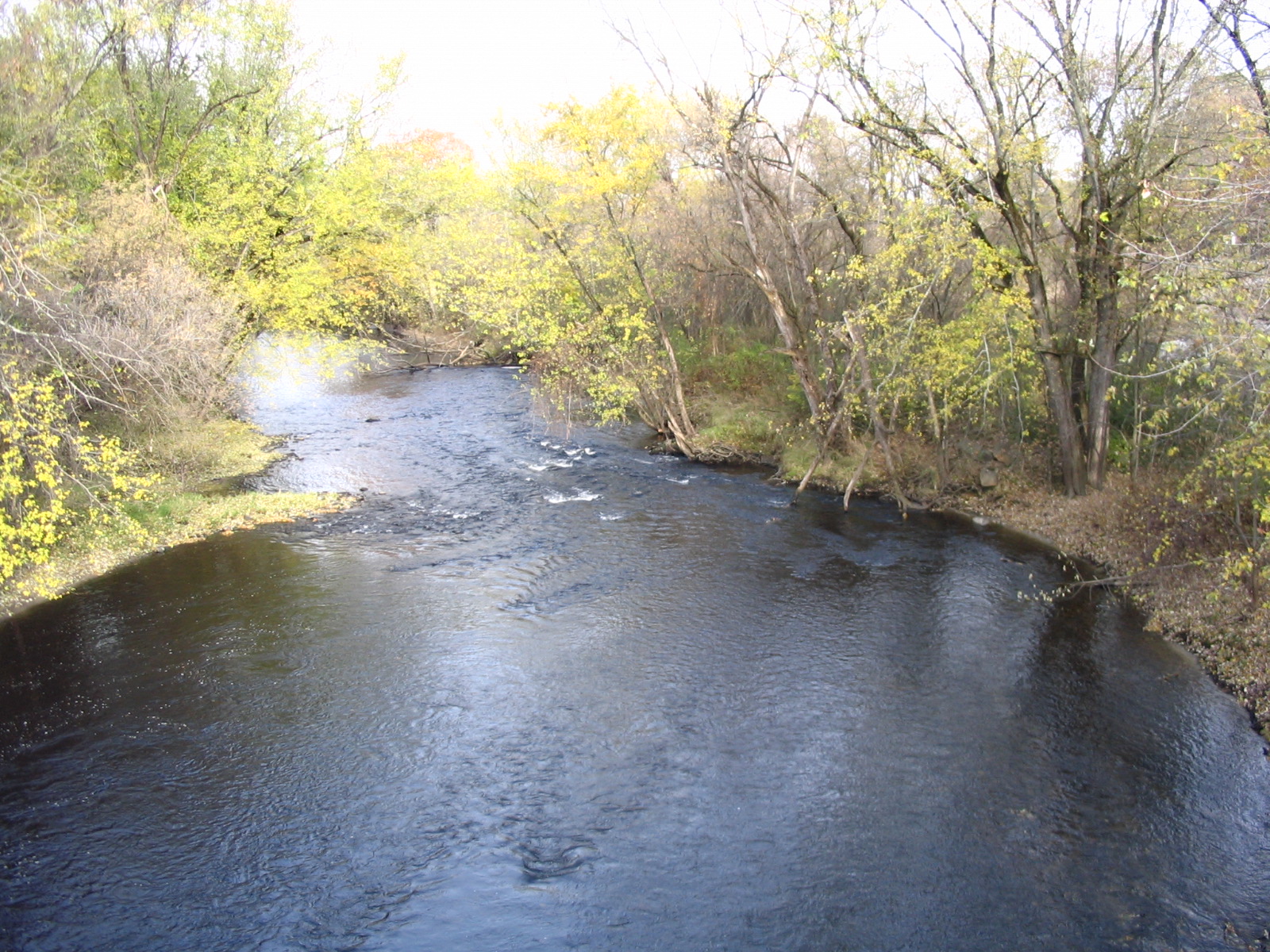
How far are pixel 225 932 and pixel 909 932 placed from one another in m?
6.45

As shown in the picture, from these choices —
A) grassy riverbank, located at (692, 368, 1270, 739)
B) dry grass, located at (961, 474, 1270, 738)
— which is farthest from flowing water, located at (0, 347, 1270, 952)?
grassy riverbank, located at (692, 368, 1270, 739)

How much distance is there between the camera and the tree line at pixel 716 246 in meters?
14.1

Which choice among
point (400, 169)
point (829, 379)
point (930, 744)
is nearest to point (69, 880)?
point (930, 744)

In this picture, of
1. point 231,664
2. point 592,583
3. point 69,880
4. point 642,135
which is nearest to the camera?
point 69,880

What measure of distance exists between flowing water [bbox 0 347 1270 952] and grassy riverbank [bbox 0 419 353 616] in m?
0.66

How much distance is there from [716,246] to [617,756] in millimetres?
17373

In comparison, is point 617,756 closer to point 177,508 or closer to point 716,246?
point 177,508

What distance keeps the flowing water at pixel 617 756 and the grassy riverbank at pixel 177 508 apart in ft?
2.16

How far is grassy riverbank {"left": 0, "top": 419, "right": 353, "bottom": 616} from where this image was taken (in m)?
15.9

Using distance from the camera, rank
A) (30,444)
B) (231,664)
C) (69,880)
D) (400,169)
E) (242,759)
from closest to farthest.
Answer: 1. (69,880)
2. (242,759)
3. (231,664)
4. (30,444)
5. (400,169)

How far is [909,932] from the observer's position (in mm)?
7824

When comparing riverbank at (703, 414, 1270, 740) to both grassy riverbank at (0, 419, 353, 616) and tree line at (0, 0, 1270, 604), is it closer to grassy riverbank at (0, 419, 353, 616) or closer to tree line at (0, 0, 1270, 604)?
tree line at (0, 0, 1270, 604)

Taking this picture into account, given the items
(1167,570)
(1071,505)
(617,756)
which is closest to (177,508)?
(617,756)

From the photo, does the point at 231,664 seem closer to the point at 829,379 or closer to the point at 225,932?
the point at 225,932
